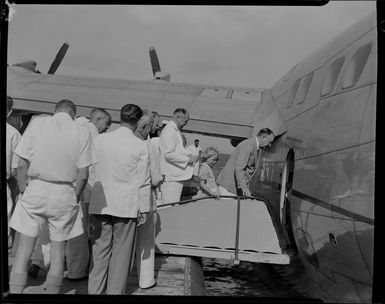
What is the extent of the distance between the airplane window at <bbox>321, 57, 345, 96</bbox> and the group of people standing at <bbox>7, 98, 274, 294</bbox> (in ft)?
5.03

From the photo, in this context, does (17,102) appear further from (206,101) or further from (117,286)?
(206,101)

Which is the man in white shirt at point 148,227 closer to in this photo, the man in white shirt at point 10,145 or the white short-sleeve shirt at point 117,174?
the white short-sleeve shirt at point 117,174

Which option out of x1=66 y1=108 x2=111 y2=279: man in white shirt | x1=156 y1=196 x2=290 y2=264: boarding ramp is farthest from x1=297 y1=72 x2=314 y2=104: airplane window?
x1=66 y1=108 x2=111 y2=279: man in white shirt

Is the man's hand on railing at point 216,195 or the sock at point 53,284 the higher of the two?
the man's hand on railing at point 216,195

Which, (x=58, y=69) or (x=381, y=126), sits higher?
(x=58, y=69)

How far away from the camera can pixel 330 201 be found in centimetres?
498

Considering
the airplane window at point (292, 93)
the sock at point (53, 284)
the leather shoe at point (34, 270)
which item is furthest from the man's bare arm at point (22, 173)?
the airplane window at point (292, 93)

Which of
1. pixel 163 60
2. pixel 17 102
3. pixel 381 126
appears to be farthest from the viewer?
pixel 163 60

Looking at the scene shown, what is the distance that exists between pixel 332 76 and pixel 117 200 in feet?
9.26

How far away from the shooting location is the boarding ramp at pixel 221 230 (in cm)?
695

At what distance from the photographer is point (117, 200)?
5.02 metres

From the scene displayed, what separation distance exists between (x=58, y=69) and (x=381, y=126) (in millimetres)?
2534

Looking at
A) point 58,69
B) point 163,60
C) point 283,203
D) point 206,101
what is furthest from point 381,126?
point 206,101

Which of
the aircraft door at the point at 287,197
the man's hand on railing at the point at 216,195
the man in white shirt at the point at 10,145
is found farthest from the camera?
the man's hand on railing at the point at 216,195
